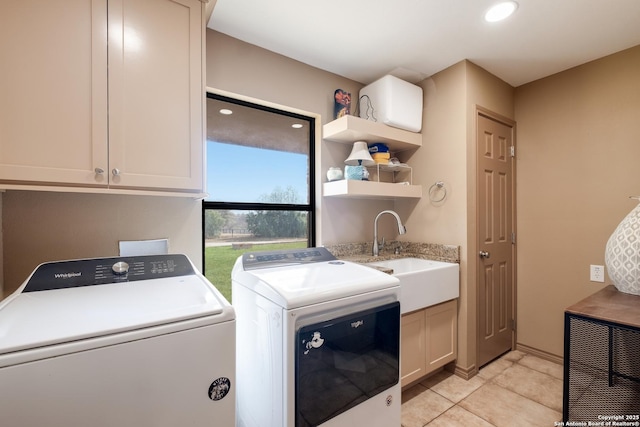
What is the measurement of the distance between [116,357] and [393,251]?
93.2 inches

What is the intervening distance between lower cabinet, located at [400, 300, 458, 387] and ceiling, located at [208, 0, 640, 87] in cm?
190

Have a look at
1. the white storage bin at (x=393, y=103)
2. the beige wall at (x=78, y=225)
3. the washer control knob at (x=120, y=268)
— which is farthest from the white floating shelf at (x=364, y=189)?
the washer control knob at (x=120, y=268)

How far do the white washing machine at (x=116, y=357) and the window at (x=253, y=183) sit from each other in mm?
985

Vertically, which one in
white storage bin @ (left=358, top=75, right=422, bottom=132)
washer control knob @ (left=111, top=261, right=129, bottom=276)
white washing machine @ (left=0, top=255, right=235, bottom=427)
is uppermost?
white storage bin @ (left=358, top=75, right=422, bottom=132)

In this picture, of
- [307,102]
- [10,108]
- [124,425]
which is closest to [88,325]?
[124,425]

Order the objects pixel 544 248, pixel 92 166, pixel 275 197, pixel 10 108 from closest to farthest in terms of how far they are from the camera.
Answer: pixel 10 108
pixel 92 166
pixel 275 197
pixel 544 248

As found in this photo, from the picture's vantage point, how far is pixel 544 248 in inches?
103

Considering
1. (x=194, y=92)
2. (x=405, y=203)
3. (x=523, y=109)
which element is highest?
(x=523, y=109)

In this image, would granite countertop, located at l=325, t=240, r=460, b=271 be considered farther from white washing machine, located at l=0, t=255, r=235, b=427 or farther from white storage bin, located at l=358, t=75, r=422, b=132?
white washing machine, located at l=0, t=255, r=235, b=427

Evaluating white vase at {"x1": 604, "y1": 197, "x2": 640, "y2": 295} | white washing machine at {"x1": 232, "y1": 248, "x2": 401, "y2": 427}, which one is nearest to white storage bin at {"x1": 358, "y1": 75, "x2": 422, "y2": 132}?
white washing machine at {"x1": 232, "y1": 248, "x2": 401, "y2": 427}

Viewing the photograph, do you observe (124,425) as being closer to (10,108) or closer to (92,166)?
(92,166)

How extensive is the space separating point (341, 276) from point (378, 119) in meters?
1.52

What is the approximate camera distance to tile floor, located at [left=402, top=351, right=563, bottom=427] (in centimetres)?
185

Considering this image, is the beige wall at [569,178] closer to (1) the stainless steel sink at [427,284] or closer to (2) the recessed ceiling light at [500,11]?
(1) the stainless steel sink at [427,284]
